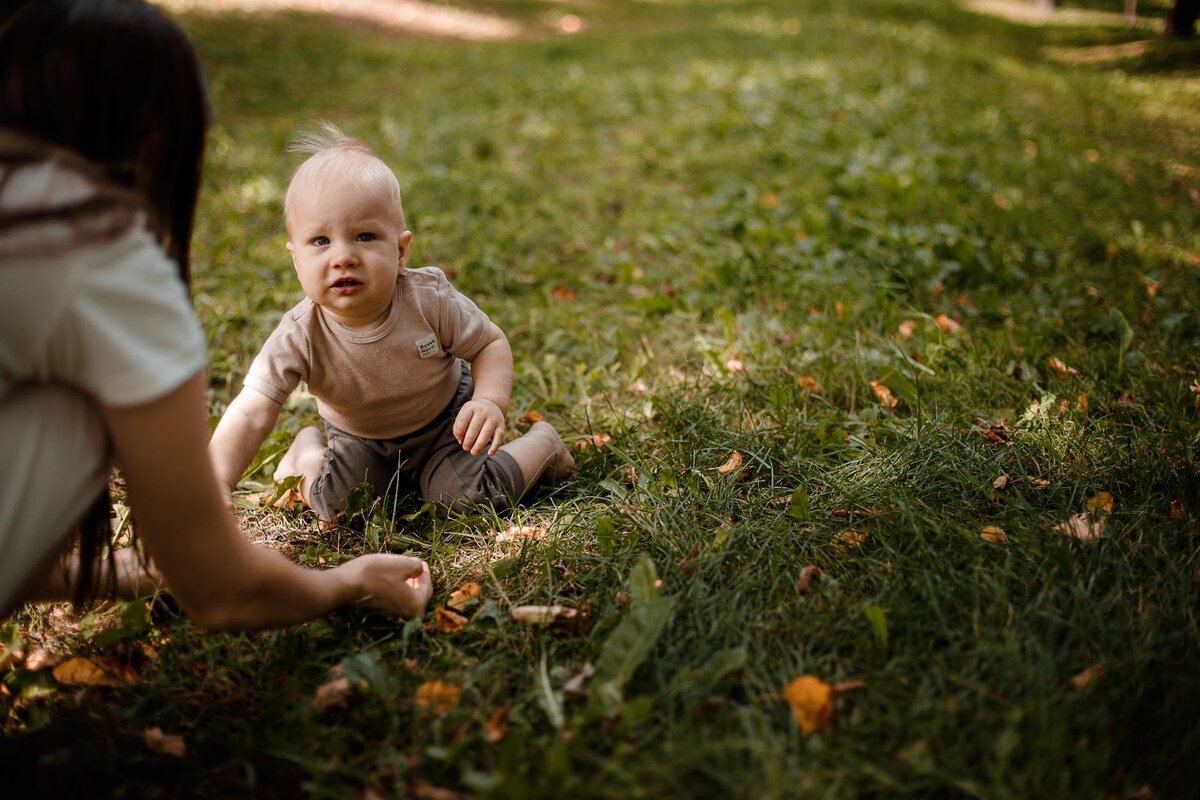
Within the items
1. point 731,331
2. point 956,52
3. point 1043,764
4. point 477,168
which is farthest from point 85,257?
point 956,52

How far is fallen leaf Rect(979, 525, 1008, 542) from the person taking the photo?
1982mm

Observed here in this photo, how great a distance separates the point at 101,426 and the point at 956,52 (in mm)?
10523

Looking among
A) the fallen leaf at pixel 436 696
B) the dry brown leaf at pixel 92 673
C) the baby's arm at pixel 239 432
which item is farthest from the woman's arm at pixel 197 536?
the baby's arm at pixel 239 432

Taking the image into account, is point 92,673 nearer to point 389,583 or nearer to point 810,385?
point 389,583

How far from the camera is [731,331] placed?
3182mm

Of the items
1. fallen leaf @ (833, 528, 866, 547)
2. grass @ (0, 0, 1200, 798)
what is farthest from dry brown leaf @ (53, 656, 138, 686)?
fallen leaf @ (833, 528, 866, 547)

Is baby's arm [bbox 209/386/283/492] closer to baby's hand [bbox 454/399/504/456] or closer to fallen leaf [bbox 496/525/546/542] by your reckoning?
baby's hand [bbox 454/399/504/456]

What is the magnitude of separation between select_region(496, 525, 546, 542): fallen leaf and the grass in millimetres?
22

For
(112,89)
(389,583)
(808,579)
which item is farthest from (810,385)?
(112,89)

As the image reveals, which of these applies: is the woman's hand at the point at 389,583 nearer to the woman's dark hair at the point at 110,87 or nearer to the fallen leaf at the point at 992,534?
the woman's dark hair at the point at 110,87

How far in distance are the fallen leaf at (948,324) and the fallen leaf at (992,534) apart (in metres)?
1.32

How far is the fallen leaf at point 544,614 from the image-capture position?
73.2 inches

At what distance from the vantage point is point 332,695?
5.62 feet

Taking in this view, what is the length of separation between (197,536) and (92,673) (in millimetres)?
654
